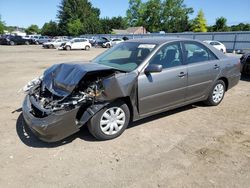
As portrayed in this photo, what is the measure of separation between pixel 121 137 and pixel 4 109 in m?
2.99

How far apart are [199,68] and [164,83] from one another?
1031 millimetres

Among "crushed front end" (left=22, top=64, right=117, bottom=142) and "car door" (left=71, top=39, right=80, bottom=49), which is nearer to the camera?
"crushed front end" (left=22, top=64, right=117, bottom=142)

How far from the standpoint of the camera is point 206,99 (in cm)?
550

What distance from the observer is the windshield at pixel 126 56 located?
4.39 metres

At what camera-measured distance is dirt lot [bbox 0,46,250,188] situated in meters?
3.00

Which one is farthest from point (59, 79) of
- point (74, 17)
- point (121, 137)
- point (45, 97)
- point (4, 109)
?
point (74, 17)

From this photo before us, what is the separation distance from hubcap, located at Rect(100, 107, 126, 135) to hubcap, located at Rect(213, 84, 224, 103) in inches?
101

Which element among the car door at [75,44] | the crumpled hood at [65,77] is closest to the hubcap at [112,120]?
the crumpled hood at [65,77]

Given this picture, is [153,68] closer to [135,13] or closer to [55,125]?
[55,125]

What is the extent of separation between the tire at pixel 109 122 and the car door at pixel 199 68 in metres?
1.57

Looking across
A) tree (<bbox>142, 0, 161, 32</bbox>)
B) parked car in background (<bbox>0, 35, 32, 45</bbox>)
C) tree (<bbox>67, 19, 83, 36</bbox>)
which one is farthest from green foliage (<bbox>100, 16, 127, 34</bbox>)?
parked car in background (<bbox>0, 35, 32, 45</bbox>)

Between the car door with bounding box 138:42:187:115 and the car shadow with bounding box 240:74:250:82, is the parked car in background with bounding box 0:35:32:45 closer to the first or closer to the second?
the car shadow with bounding box 240:74:250:82

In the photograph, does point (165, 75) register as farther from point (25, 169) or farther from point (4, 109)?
point (4, 109)

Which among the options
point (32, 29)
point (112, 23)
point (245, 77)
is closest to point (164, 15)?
point (112, 23)
